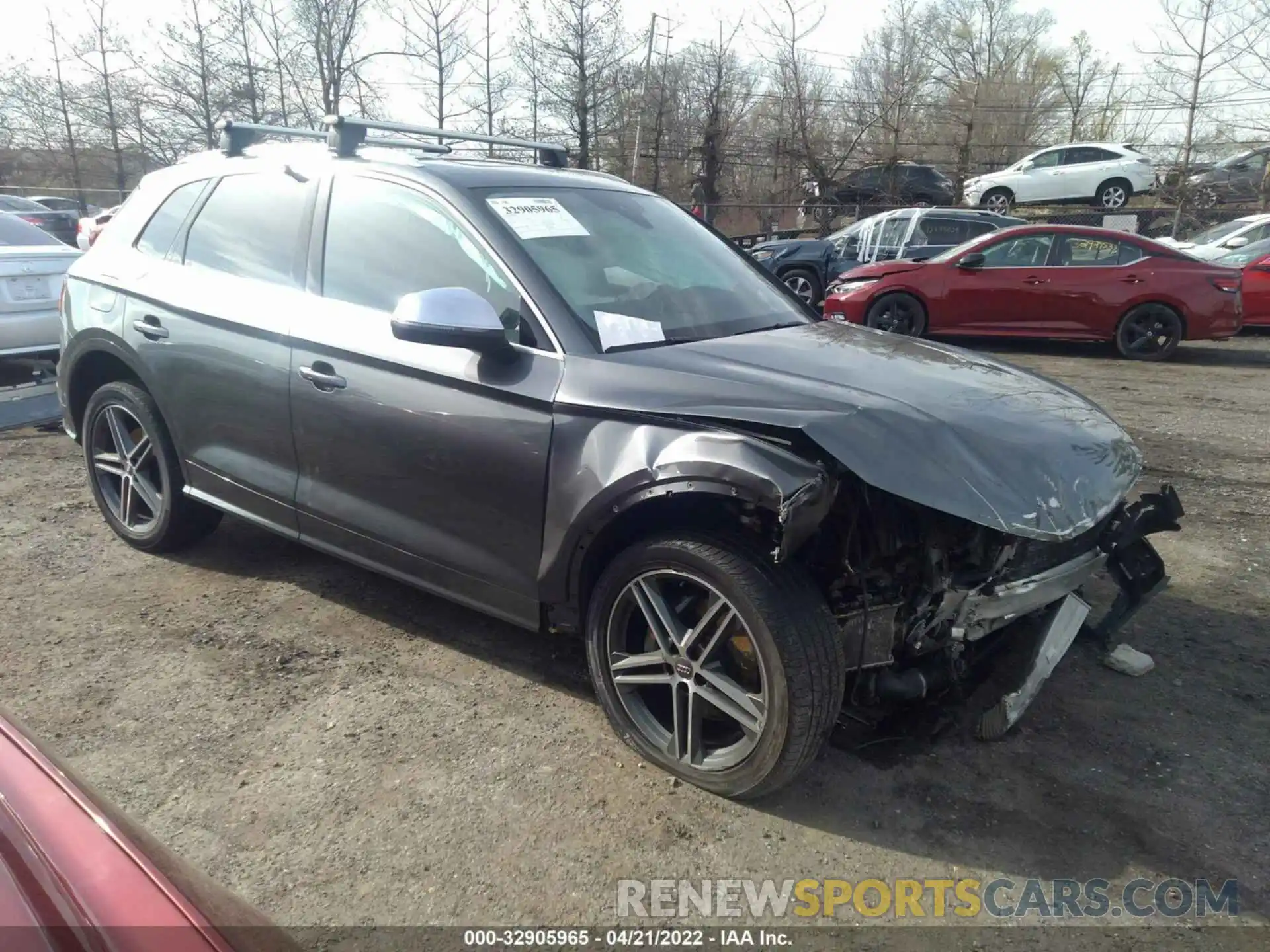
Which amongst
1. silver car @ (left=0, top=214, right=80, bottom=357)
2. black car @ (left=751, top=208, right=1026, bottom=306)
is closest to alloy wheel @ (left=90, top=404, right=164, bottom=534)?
silver car @ (left=0, top=214, right=80, bottom=357)

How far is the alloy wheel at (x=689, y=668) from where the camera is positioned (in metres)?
2.64

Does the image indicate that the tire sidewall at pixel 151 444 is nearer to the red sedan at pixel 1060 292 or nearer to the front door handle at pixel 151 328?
the front door handle at pixel 151 328

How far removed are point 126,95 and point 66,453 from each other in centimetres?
2651

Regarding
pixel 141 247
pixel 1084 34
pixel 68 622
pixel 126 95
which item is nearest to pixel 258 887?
pixel 68 622

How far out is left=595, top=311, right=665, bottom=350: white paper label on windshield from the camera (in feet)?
9.72

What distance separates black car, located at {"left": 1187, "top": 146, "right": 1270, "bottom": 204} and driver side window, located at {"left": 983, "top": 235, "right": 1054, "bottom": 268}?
18.5 meters

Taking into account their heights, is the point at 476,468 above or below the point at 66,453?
above

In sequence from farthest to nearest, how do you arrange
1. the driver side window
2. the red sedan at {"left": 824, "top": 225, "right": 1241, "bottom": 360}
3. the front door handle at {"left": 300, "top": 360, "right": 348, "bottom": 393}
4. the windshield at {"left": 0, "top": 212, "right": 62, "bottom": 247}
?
the driver side window → the red sedan at {"left": 824, "top": 225, "right": 1241, "bottom": 360} → the windshield at {"left": 0, "top": 212, "right": 62, "bottom": 247} → the front door handle at {"left": 300, "top": 360, "right": 348, "bottom": 393}

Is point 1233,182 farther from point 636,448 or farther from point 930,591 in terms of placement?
point 636,448

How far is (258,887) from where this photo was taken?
2.37 meters

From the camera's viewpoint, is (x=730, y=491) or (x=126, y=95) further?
(x=126, y=95)

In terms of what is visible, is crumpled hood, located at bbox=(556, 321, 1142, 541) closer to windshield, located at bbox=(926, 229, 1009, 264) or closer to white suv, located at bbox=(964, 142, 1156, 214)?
windshield, located at bbox=(926, 229, 1009, 264)

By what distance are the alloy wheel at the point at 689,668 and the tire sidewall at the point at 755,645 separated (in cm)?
2

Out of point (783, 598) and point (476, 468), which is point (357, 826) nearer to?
point (476, 468)
